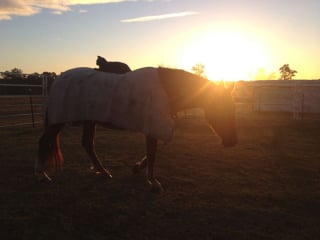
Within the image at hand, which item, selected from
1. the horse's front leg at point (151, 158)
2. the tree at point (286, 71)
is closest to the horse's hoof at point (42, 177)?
the horse's front leg at point (151, 158)

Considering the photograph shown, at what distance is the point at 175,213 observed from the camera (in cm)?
411

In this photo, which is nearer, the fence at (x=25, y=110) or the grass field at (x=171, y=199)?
the grass field at (x=171, y=199)

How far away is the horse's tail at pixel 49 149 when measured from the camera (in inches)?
213

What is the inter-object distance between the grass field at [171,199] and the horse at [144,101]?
531mm

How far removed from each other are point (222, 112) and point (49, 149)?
2.57m

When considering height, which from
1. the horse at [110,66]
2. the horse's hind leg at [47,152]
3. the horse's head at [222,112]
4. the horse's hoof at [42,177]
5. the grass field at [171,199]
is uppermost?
the horse at [110,66]

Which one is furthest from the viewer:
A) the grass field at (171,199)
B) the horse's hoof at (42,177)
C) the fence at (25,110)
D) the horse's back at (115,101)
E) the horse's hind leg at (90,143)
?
the fence at (25,110)

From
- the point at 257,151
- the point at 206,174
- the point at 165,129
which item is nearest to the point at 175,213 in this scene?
the point at 165,129

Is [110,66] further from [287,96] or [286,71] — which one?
[286,71]

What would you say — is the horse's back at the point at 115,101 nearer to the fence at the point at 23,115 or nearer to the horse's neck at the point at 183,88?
the horse's neck at the point at 183,88

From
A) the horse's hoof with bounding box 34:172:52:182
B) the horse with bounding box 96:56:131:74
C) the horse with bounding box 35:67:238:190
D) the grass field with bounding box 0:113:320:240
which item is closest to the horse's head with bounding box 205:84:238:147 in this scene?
the horse with bounding box 35:67:238:190

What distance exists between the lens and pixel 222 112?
4.98m

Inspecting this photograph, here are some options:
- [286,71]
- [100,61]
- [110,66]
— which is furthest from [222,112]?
[286,71]

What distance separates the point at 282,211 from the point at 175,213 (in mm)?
1231
